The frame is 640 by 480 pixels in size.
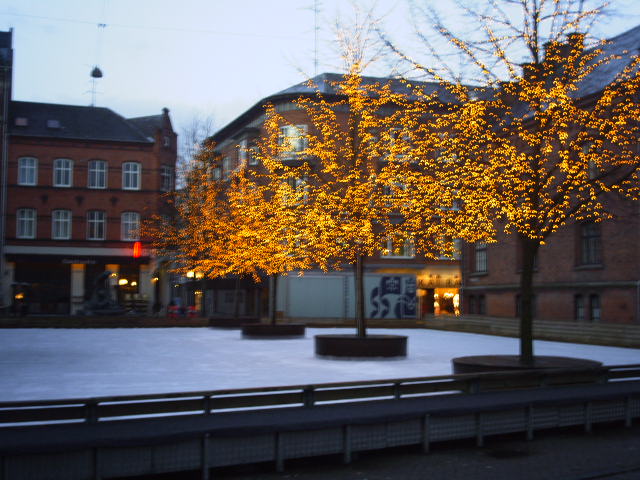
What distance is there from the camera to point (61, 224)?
4891cm

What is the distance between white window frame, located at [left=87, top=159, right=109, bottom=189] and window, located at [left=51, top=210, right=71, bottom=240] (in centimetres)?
251

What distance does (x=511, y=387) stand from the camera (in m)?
11.3

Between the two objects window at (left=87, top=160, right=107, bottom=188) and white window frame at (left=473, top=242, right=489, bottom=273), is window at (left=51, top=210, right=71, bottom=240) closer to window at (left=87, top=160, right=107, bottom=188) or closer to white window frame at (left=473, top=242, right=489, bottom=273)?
window at (left=87, top=160, right=107, bottom=188)

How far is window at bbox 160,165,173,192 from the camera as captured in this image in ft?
168

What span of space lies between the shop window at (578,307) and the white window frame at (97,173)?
32.0m

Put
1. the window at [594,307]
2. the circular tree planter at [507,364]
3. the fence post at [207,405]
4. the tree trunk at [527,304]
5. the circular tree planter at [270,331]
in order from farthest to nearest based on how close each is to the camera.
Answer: the window at [594,307] → the circular tree planter at [270,331] → the tree trunk at [527,304] → the circular tree planter at [507,364] → the fence post at [207,405]

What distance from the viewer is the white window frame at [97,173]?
49.6 meters

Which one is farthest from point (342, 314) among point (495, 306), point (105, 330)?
point (105, 330)

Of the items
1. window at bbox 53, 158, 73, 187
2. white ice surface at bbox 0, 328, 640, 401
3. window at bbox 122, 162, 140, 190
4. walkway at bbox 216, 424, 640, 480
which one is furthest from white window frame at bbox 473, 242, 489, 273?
walkway at bbox 216, 424, 640, 480

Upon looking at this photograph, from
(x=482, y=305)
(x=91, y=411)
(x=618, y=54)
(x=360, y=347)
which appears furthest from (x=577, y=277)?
(x=91, y=411)

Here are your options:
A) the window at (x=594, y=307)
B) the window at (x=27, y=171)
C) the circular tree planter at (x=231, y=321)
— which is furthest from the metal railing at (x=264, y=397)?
the window at (x=27, y=171)

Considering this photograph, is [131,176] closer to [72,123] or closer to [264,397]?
[72,123]

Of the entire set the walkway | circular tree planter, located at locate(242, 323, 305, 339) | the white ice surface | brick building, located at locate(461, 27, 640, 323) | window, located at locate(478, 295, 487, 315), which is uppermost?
brick building, located at locate(461, 27, 640, 323)

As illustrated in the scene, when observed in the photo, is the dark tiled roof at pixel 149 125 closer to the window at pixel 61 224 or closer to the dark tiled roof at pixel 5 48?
the window at pixel 61 224
